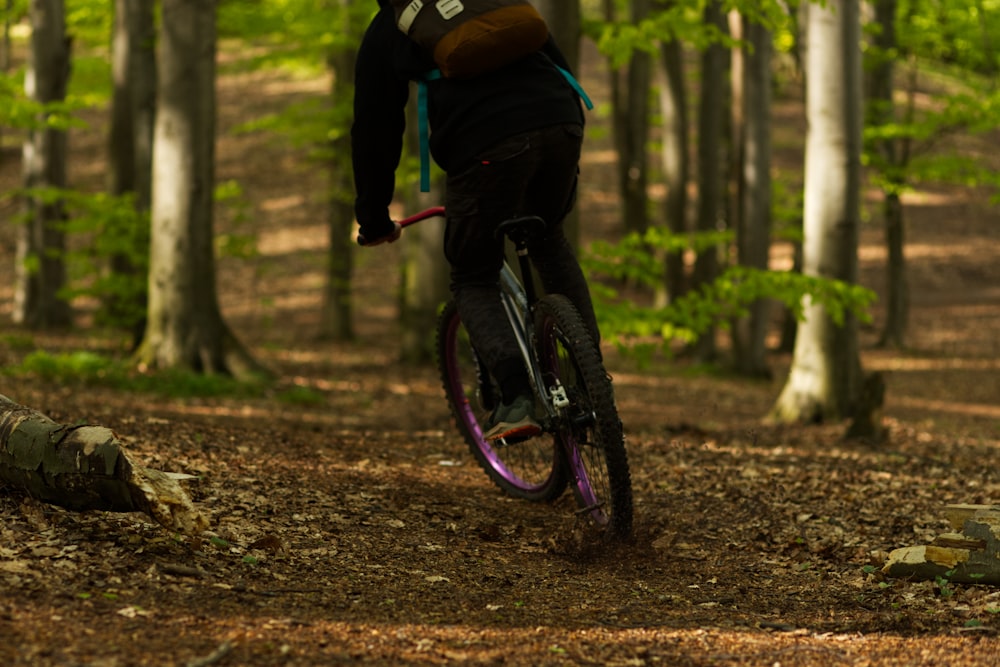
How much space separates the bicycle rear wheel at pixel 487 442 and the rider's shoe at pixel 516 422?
500mm

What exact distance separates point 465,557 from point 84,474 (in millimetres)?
1437

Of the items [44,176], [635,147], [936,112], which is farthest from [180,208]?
[936,112]

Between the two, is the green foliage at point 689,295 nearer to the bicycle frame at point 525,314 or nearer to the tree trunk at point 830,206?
the tree trunk at point 830,206

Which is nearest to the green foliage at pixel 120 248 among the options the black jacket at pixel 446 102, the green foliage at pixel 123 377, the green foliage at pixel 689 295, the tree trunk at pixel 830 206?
the green foliage at pixel 123 377

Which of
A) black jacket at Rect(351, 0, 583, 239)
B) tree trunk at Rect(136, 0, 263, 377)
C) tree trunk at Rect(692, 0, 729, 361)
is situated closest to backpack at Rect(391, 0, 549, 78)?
black jacket at Rect(351, 0, 583, 239)

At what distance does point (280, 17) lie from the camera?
17.6 meters

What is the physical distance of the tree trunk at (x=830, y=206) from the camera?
29.7 ft

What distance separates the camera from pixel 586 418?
172 inches

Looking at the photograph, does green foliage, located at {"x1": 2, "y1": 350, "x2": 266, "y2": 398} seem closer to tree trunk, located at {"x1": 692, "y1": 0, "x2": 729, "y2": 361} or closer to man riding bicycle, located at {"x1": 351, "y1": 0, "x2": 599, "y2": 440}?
man riding bicycle, located at {"x1": 351, "y1": 0, "x2": 599, "y2": 440}

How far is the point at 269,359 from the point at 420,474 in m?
9.62

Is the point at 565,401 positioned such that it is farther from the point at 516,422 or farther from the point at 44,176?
the point at 44,176

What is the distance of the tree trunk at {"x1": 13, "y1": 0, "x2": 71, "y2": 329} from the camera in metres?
15.7

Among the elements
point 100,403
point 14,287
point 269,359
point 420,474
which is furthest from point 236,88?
point 420,474

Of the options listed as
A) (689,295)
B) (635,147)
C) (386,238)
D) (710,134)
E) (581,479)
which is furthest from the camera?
(635,147)
